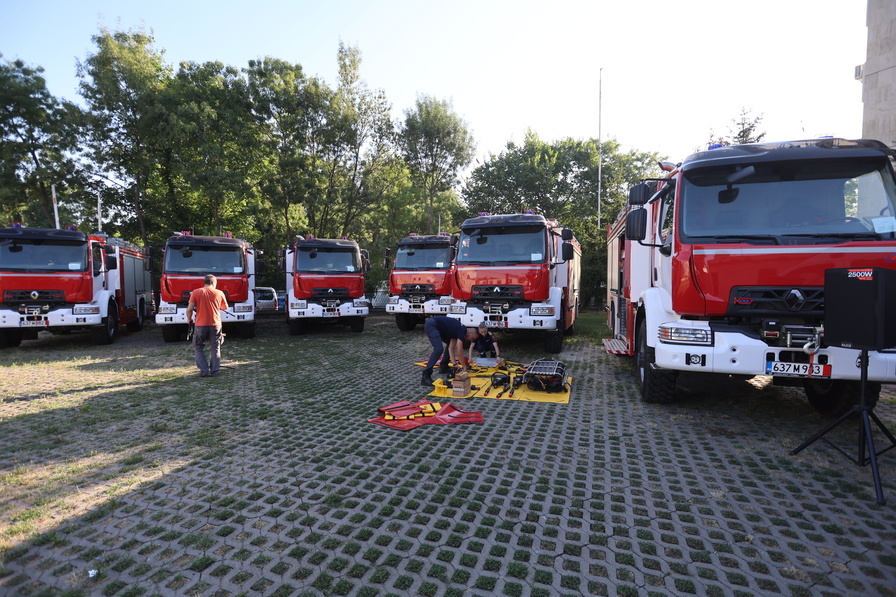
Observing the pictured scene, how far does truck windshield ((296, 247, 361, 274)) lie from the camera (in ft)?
42.5

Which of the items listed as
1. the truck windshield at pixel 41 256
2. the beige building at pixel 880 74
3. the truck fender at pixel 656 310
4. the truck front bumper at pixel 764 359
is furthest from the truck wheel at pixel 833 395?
the beige building at pixel 880 74

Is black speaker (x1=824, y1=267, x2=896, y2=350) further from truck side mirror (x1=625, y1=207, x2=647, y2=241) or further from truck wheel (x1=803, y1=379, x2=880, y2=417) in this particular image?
truck side mirror (x1=625, y1=207, x2=647, y2=241)

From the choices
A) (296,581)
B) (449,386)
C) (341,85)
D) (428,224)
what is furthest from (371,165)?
(296,581)

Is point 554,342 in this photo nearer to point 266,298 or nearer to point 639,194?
point 639,194

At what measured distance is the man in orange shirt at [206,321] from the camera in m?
7.60

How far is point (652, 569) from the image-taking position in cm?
251

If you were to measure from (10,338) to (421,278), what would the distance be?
10557 millimetres

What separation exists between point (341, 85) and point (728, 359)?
829 inches

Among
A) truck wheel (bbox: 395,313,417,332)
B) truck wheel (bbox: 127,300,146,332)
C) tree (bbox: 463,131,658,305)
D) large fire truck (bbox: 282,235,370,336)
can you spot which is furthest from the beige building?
truck wheel (bbox: 127,300,146,332)

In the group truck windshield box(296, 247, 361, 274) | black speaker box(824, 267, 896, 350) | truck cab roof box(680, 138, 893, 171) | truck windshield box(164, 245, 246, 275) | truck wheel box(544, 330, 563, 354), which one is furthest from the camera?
truck windshield box(296, 247, 361, 274)

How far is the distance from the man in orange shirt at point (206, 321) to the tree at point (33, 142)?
53.8ft

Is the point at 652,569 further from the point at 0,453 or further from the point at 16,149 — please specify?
the point at 16,149

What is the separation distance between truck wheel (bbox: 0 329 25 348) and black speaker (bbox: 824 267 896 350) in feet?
51.6

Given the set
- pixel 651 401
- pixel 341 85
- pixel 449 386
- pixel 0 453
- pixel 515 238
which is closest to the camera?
pixel 0 453
